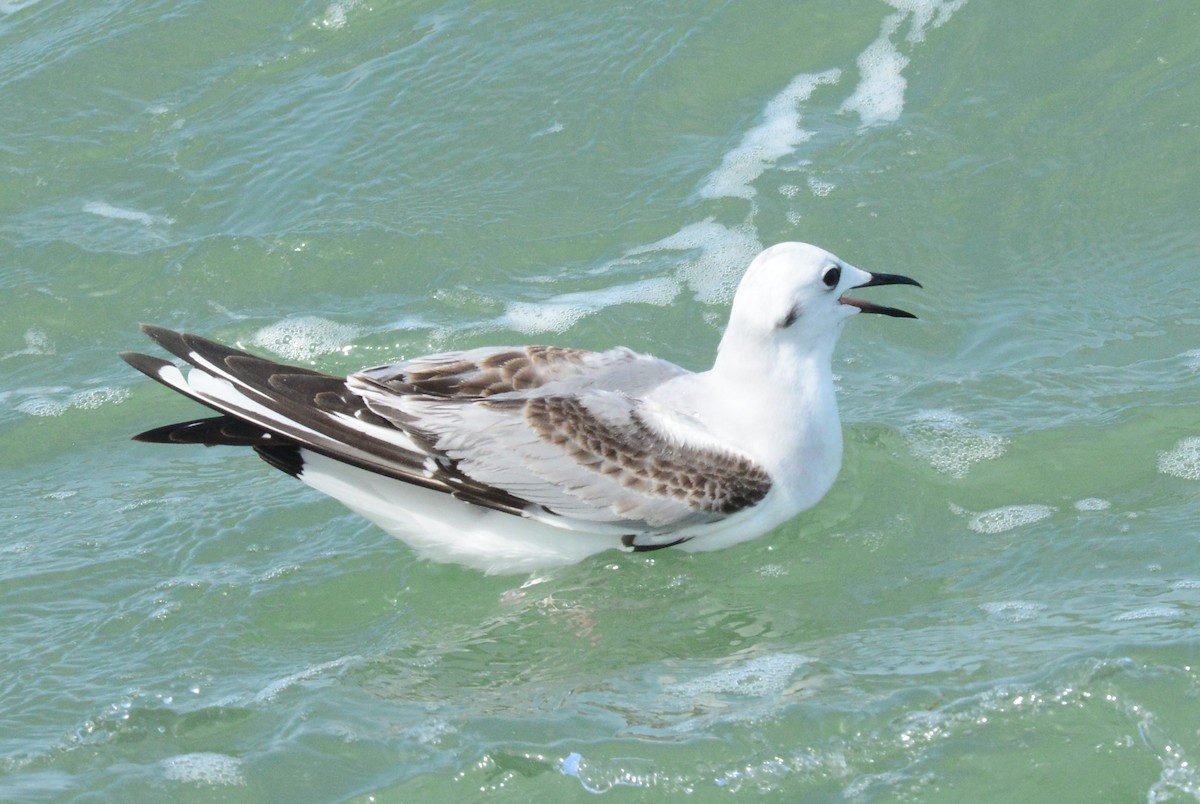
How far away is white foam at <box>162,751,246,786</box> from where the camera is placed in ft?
17.8

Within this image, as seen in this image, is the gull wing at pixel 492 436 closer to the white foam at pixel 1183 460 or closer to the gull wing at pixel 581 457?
the gull wing at pixel 581 457

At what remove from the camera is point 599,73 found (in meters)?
10.5

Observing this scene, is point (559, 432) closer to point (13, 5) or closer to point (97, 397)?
point (97, 397)

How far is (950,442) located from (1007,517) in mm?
730

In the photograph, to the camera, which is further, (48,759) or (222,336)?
(222,336)

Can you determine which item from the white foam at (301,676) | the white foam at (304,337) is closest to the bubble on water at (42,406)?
the white foam at (304,337)

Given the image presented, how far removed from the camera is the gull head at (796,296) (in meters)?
6.84

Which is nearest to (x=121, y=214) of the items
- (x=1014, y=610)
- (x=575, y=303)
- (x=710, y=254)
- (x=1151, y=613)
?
(x=575, y=303)

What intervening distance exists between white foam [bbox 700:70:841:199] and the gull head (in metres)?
2.63

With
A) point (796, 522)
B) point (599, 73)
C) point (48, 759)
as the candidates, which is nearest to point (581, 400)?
point (796, 522)

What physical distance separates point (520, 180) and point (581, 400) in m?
3.41

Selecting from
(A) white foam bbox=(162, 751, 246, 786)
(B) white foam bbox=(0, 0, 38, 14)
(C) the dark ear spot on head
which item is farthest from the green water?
(C) the dark ear spot on head

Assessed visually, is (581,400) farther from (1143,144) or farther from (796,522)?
(1143,144)

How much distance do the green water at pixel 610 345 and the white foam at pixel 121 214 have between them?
0.12ft
